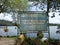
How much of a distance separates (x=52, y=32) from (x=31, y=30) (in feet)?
4.74

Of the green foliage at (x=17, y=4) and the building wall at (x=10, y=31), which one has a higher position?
the green foliage at (x=17, y=4)

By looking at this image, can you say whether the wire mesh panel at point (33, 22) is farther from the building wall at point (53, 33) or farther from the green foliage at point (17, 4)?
the green foliage at point (17, 4)

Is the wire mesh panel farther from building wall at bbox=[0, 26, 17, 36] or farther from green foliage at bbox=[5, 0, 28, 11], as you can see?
building wall at bbox=[0, 26, 17, 36]

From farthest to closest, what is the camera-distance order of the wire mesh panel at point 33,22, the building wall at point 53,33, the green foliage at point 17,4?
the green foliage at point 17,4, the building wall at point 53,33, the wire mesh panel at point 33,22

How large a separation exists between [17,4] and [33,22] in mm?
2139

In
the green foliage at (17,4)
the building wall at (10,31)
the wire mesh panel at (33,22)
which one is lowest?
the building wall at (10,31)

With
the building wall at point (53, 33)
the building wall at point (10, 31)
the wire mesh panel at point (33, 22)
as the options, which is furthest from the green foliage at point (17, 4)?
the building wall at point (53, 33)

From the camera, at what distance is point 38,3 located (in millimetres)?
8477

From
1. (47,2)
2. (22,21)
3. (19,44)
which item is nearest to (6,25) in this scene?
(22,21)

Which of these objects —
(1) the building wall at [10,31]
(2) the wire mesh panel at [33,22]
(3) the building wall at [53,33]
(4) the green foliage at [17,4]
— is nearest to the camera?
(2) the wire mesh panel at [33,22]

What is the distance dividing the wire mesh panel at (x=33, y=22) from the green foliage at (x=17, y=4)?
1446 millimetres

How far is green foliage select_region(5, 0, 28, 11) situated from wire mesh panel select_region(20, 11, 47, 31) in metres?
1.45

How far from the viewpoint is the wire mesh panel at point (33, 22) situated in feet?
49.1

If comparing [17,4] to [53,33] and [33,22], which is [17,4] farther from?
[53,33]
